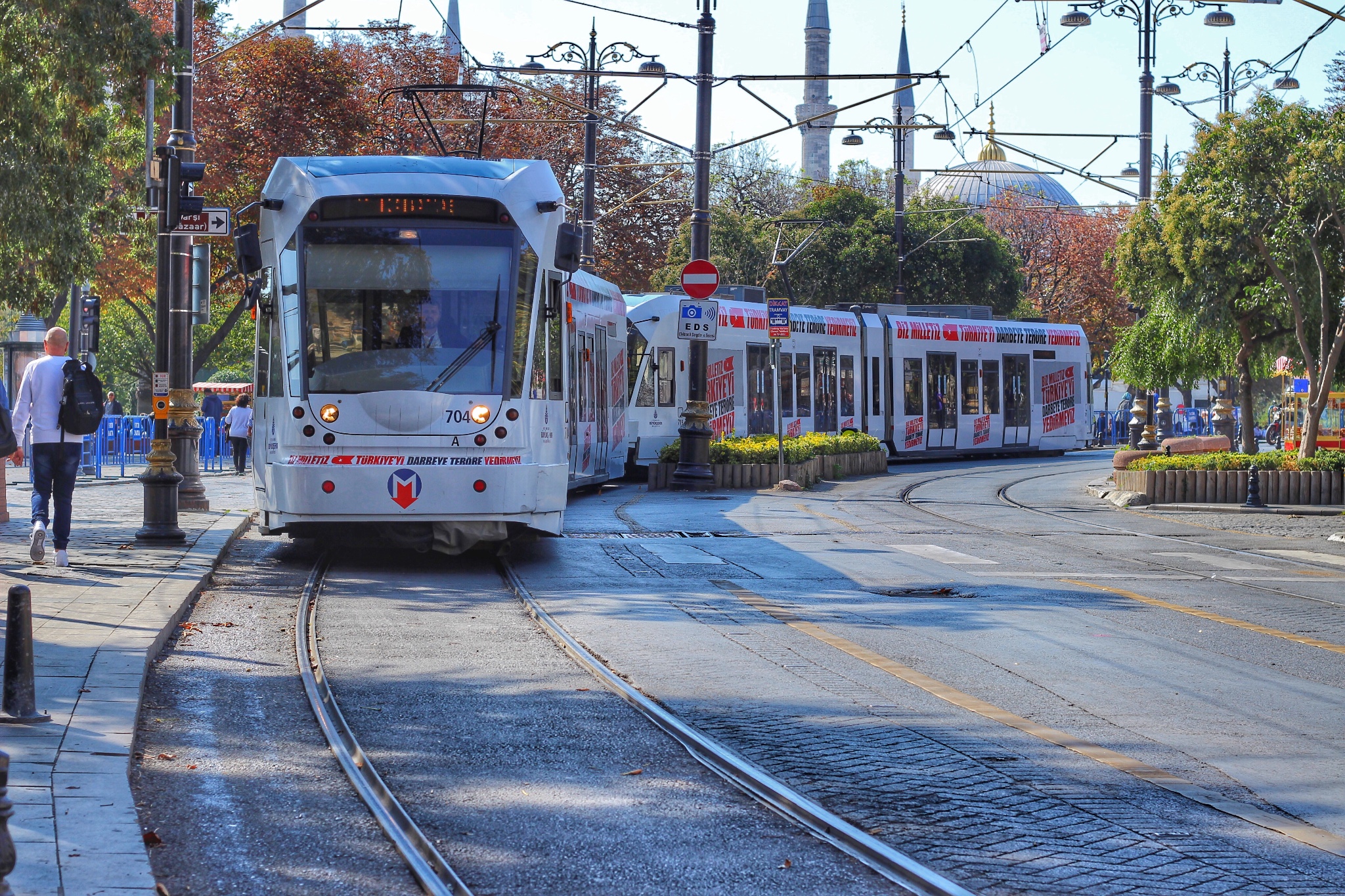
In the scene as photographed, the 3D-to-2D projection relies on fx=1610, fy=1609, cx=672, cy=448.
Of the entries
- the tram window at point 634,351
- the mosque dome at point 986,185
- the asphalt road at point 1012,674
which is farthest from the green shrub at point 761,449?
the mosque dome at point 986,185

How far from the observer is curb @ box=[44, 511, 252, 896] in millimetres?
4285

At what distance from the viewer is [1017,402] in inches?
1484

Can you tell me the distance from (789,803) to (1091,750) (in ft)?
5.15

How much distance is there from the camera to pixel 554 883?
14.6ft

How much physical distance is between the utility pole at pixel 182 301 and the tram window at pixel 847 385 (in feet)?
56.9

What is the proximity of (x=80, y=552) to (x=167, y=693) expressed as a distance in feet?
18.6

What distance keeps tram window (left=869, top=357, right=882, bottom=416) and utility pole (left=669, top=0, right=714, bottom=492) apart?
10598mm

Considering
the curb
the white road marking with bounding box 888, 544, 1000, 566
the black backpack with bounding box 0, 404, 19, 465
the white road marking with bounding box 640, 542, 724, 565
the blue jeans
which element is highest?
the black backpack with bounding box 0, 404, 19, 465

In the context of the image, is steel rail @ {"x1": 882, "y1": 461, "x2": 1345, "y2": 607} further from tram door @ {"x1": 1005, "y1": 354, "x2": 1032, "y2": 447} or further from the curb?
tram door @ {"x1": 1005, "y1": 354, "x2": 1032, "y2": 447}

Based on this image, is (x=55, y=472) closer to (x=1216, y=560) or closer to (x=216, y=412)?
(x=1216, y=560)

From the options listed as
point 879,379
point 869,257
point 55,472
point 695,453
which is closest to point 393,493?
point 55,472

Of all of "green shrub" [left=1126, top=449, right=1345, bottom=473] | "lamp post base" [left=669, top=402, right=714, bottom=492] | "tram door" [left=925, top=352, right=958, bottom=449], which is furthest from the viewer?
"tram door" [left=925, top=352, right=958, bottom=449]

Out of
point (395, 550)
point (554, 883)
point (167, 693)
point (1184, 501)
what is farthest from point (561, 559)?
point (1184, 501)

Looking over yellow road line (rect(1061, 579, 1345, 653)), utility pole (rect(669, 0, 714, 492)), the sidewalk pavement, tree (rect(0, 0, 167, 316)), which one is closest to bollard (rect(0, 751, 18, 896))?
the sidewalk pavement
